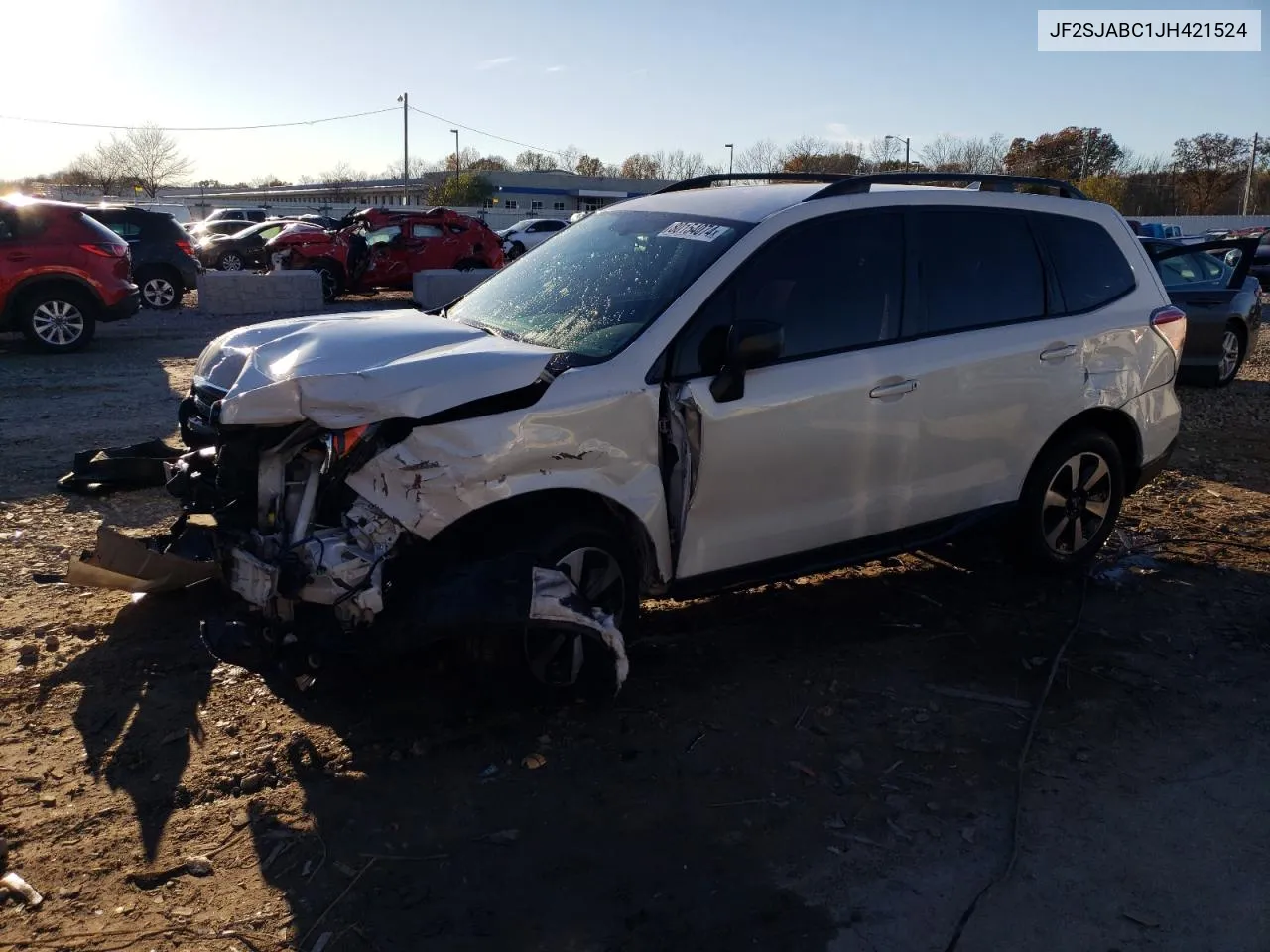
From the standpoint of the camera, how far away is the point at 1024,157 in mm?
73125

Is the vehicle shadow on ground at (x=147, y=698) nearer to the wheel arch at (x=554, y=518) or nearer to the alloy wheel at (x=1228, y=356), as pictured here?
the wheel arch at (x=554, y=518)

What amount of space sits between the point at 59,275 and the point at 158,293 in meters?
5.71

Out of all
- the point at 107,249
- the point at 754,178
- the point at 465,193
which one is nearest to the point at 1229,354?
the point at 754,178

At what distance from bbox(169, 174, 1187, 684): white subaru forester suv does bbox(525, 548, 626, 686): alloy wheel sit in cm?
1

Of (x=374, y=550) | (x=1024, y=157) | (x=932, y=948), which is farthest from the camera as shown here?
(x=1024, y=157)

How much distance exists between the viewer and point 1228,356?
39.1ft

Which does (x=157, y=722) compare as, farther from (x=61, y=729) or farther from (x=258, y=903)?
(x=258, y=903)

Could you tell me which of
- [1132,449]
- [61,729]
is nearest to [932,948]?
[61,729]

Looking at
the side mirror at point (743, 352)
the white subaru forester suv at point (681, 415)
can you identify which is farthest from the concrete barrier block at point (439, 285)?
the side mirror at point (743, 352)

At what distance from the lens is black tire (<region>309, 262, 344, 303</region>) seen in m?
20.6

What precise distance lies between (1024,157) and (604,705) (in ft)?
254

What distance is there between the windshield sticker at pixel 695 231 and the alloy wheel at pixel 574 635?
1.41 metres

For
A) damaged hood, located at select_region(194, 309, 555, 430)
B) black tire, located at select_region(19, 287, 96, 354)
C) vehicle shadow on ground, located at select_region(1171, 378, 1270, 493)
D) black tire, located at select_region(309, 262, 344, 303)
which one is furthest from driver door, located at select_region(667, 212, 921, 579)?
black tire, located at select_region(309, 262, 344, 303)

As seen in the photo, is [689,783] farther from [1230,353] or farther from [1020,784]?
[1230,353]
